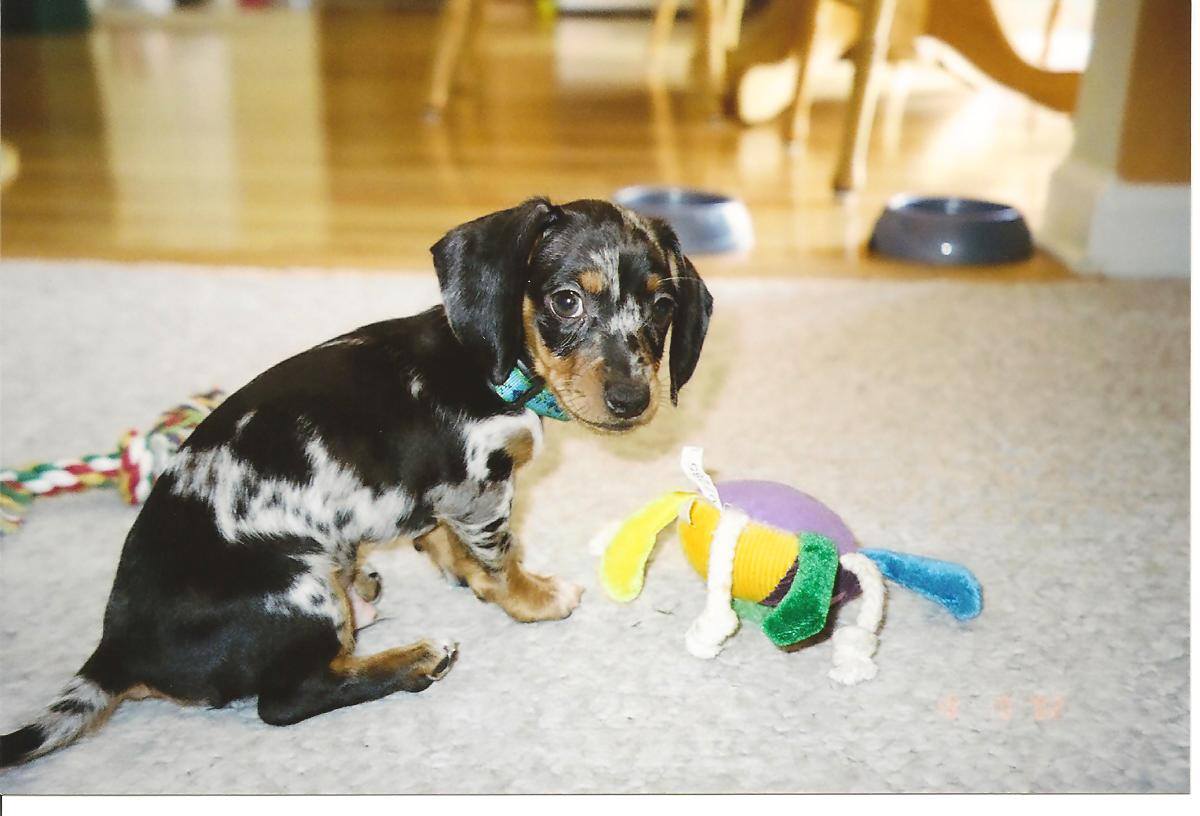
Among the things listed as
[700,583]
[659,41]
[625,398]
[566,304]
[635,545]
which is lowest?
[700,583]

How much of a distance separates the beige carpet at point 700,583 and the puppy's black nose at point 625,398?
1.16 feet

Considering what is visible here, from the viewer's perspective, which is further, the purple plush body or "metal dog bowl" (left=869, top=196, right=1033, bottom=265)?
"metal dog bowl" (left=869, top=196, right=1033, bottom=265)

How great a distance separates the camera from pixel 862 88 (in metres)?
4.43

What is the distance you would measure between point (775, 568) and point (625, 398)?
312mm

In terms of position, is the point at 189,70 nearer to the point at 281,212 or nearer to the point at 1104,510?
the point at 281,212

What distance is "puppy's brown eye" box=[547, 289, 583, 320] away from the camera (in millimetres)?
1666

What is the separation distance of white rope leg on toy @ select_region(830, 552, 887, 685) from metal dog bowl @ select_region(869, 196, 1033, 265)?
86.5 inches

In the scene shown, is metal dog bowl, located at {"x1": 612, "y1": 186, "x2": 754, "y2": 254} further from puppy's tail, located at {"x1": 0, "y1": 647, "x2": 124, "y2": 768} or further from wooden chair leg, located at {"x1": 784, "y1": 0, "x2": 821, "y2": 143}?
puppy's tail, located at {"x1": 0, "y1": 647, "x2": 124, "y2": 768}

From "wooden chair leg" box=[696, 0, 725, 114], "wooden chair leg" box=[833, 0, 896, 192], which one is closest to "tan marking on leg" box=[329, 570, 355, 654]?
"wooden chair leg" box=[833, 0, 896, 192]

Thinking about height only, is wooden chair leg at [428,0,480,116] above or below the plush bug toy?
above

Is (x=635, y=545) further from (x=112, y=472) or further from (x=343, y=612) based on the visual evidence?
(x=112, y=472)

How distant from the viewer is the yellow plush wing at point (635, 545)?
1.77 metres

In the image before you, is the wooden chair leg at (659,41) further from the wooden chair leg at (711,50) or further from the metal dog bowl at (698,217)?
the metal dog bowl at (698,217)

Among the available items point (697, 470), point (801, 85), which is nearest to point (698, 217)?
point (697, 470)
